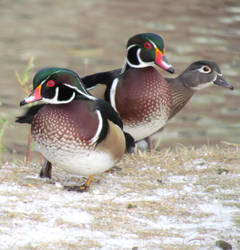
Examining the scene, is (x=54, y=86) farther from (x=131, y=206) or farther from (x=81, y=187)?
(x=131, y=206)

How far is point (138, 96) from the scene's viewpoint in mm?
4766

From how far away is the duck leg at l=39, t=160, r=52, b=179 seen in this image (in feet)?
14.8

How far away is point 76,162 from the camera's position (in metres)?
3.99

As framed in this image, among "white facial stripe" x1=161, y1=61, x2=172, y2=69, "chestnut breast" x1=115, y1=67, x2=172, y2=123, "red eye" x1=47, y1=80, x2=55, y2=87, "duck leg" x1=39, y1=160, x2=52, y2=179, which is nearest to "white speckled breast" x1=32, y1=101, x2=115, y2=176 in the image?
"red eye" x1=47, y1=80, x2=55, y2=87

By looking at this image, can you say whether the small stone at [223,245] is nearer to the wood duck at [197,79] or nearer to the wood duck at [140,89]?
the wood duck at [140,89]

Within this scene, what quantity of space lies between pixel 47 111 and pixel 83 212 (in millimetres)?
625

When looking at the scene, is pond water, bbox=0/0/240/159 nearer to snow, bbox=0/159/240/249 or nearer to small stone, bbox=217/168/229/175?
small stone, bbox=217/168/229/175

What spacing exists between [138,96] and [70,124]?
0.93 metres

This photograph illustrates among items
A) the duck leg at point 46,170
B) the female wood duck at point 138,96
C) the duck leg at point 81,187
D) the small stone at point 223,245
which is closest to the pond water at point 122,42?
the female wood duck at point 138,96

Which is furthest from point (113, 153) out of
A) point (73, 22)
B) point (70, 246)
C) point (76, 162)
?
point (73, 22)

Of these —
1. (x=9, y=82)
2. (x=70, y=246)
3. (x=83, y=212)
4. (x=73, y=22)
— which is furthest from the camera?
(x=73, y=22)

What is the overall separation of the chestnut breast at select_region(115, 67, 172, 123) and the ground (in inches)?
15.7

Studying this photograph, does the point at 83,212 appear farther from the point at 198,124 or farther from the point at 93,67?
the point at 93,67

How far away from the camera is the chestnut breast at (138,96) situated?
476cm
